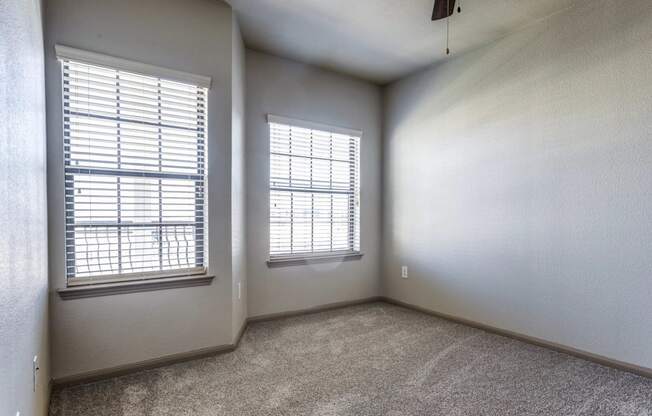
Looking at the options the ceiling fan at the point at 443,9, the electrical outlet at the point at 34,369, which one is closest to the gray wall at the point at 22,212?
the electrical outlet at the point at 34,369

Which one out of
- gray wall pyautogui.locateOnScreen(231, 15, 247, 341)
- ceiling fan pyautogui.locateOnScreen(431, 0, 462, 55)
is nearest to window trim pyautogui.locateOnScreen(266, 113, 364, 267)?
gray wall pyautogui.locateOnScreen(231, 15, 247, 341)

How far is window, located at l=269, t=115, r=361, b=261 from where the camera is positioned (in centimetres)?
335

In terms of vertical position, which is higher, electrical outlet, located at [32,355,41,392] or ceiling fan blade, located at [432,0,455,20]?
ceiling fan blade, located at [432,0,455,20]

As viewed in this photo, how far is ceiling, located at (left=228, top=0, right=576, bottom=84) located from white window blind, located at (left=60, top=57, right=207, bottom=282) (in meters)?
0.90

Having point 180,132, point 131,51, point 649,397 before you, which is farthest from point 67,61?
point 649,397

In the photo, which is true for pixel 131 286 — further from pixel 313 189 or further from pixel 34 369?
pixel 313 189

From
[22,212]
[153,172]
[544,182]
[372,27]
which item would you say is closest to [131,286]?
[153,172]

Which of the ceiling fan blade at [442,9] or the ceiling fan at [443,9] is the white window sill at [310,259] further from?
the ceiling fan blade at [442,9]

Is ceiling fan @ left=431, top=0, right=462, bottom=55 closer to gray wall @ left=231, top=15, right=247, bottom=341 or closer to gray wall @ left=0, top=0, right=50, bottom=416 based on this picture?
gray wall @ left=231, top=15, right=247, bottom=341

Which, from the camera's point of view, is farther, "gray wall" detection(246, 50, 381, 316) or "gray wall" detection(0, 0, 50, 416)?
"gray wall" detection(246, 50, 381, 316)

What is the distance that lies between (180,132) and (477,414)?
8.66 ft

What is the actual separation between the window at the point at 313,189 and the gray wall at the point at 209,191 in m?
0.86

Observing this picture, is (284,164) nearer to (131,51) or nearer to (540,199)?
(131,51)

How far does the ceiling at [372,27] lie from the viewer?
97.0 inches
